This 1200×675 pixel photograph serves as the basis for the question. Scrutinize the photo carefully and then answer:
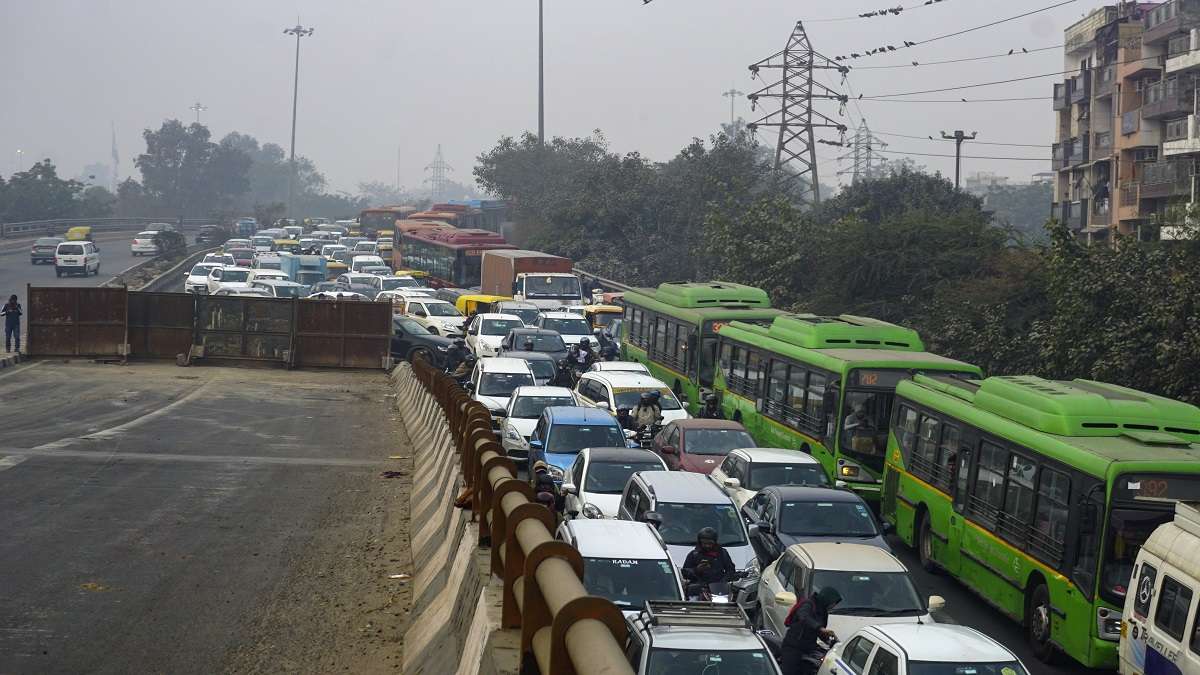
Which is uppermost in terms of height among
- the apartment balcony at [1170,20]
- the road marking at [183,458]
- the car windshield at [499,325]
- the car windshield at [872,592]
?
the apartment balcony at [1170,20]

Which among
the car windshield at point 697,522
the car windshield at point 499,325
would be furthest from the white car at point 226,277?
the car windshield at point 697,522

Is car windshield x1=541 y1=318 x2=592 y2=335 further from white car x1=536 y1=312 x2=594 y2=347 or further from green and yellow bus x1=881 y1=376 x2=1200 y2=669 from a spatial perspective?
green and yellow bus x1=881 y1=376 x2=1200 y2=669

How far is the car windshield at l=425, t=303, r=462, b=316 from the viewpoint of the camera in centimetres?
4434

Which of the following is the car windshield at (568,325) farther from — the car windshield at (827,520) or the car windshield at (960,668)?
the car windshield at (960,668)

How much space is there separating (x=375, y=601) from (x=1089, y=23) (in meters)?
55.5

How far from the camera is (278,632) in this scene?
12953 mm

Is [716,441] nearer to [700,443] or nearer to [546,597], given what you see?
[700,443]

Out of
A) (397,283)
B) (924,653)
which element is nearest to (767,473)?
(924,653)

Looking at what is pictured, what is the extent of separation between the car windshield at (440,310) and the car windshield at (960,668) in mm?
35113

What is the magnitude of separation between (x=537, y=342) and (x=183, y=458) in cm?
1264

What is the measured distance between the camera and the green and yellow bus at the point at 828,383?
69.1ft

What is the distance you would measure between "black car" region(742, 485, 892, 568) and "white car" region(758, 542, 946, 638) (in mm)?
1848

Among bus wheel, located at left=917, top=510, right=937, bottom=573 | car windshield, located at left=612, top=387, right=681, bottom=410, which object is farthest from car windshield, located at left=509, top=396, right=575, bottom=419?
bus wheel, located at left=917, top=510, right=937, bottom=573

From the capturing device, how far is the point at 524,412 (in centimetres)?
2409
